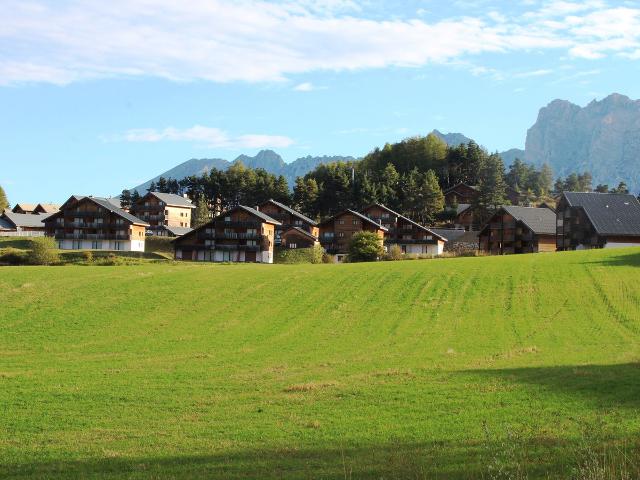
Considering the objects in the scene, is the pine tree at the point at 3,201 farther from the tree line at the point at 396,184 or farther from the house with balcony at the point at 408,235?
the house with balcony at the point at 408,235

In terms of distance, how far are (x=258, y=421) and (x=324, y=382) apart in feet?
18.6

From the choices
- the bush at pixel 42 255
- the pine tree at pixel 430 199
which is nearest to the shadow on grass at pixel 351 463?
the bush at pixel 42 255

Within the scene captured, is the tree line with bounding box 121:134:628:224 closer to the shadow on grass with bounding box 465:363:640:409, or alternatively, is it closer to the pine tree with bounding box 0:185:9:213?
the pine tree with bounding box 0:185:9:213

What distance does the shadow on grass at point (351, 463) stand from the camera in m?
13.4

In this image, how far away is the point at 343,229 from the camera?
117000 millimetres

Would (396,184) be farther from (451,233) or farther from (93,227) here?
(93,227)

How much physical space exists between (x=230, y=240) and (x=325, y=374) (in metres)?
88.2

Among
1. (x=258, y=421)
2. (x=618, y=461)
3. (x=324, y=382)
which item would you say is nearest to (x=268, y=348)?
(x=324, y=382)

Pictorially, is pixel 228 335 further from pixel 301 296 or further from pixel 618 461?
pixel 618 461

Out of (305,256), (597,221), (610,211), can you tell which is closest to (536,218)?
(610,211)

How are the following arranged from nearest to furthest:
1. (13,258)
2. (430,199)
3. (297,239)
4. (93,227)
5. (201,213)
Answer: (13,258)
(297,239)
(93,227)
(430,199)
(201,213)

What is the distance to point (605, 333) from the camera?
118ft

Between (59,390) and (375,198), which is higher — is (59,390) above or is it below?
below

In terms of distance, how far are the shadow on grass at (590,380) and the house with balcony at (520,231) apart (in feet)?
271
